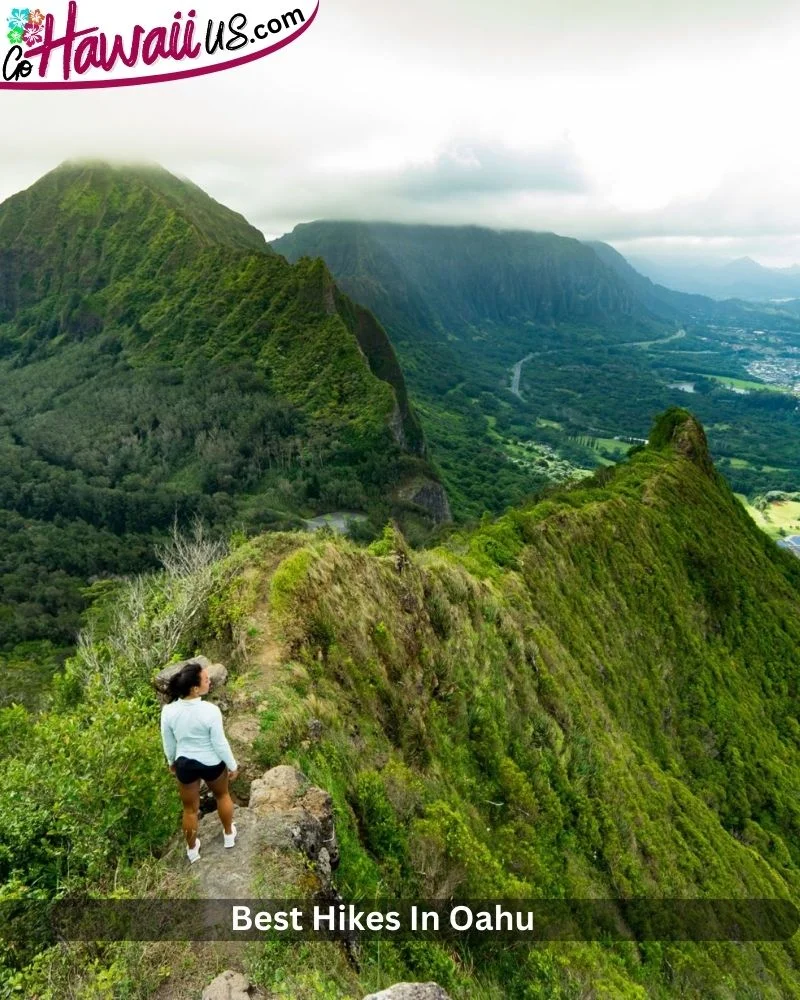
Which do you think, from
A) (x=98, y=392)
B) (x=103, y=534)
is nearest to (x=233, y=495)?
(x=103, y=534)

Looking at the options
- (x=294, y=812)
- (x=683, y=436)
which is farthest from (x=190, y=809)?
(x=683, y=436)

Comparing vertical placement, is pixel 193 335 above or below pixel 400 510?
above

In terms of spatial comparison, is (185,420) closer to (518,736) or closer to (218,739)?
(518,736)

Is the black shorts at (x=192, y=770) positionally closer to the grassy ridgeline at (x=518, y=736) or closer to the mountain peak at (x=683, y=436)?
the grassy ridgeline at (x=518, y=736)

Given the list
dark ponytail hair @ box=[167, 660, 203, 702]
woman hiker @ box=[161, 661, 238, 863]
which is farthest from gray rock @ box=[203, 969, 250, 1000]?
dark ponytail hair @ box=[167, 660, 203, 702]

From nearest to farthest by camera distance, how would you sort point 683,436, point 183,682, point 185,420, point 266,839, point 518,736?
point 183,682 → point 266,839 → point 518,736 → point 683,436 → point 185,420

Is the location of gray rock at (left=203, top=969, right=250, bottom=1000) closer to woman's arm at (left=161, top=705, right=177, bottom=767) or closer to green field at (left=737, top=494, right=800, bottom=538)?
woman's arm at (left=161, top=705, right=177, bottom=767)

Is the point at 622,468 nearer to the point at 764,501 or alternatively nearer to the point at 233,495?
the point at 233,495
